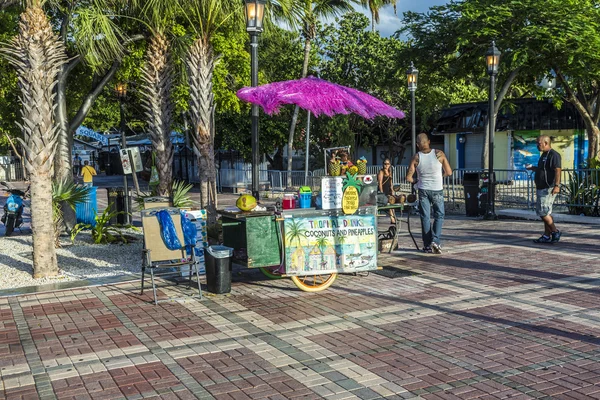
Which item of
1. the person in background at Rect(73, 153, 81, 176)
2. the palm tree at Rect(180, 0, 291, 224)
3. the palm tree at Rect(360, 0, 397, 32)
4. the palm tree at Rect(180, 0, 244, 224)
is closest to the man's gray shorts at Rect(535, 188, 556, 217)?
the palm tree at Rect(180, 0, 291, 224)

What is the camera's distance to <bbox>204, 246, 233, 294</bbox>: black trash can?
8.09 m

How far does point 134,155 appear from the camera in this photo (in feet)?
55.3

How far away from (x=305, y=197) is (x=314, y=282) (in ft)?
3.53

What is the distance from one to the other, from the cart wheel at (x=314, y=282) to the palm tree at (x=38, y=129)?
12.0 ft

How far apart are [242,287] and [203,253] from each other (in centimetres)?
73

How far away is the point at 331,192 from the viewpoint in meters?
8.37

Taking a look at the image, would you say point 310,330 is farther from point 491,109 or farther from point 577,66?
point 577,66

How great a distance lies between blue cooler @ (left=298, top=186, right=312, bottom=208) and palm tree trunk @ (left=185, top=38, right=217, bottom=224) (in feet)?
13.5

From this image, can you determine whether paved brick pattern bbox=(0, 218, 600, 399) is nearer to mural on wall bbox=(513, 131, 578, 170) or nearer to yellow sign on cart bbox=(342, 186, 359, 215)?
yellow sign on cart bbox=(342, 186, 359, 215)

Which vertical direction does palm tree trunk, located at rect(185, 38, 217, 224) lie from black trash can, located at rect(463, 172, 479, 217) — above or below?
above

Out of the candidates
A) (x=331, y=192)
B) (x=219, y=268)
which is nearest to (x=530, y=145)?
(x=331, y=192)

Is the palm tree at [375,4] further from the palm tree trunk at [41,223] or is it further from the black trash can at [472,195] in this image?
the palm tree trunk at [41,223]

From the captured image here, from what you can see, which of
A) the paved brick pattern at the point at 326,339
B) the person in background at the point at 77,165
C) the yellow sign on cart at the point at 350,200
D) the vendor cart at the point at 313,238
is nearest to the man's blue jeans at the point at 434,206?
the paved brick pattern at the point at 326,339

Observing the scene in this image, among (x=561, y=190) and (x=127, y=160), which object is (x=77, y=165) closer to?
(x=127, y=160)
